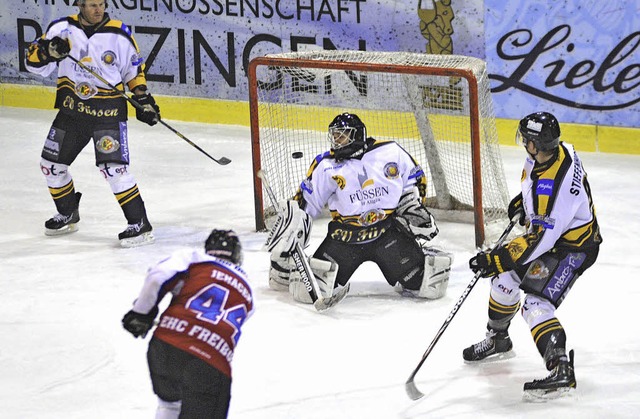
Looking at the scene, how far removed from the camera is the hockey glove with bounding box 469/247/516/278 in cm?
454

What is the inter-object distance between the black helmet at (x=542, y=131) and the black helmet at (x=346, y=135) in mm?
1215

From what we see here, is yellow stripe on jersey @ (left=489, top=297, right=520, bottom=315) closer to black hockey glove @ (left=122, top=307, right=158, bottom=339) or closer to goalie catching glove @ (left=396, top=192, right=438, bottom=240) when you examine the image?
goalie catching glove @ (left=396, top=192, right=438, bottom=240)

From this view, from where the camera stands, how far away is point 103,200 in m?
7.70

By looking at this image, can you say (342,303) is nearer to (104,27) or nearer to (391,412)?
(391,412)

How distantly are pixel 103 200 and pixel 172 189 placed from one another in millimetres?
444

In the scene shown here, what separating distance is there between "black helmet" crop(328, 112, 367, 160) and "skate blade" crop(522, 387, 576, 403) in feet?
4.89

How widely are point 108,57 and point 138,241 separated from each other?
37.7 inches

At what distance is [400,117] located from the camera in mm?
7375

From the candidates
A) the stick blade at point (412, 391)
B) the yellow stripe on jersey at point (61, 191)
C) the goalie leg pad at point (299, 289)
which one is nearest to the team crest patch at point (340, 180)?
the goalie leg pad at point (299, 289)

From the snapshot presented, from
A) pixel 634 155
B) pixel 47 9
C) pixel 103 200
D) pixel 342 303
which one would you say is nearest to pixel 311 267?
pixel 342 303

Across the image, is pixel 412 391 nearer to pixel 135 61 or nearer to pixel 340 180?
pixel 340 180

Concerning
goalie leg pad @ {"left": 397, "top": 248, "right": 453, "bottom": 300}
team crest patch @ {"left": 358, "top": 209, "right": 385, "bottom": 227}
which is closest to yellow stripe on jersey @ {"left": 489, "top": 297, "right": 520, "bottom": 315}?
goalie leg pad @ {"left": 397, "top": 248, "right": 453, "bottom": 300}

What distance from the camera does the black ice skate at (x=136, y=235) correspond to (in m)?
6.70

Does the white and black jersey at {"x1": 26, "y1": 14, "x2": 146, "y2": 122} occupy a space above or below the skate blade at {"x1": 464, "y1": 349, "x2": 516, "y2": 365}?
above
